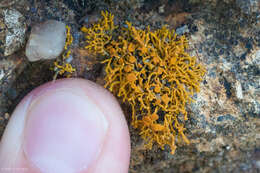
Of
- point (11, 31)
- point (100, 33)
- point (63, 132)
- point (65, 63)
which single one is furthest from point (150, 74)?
point (11, 31)

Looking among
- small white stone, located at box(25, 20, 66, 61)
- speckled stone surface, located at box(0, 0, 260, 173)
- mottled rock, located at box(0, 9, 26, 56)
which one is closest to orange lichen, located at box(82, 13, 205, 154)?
speckled stone surface, located at box(0, 0, 260, 173)

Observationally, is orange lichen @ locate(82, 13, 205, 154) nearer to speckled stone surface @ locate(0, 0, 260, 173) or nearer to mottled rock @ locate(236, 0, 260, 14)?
speckled stone surface @ locate(0, 0, 260, 173)

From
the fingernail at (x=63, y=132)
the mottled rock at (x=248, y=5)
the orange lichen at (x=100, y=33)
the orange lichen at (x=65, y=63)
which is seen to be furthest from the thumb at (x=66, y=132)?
the mottled rock at (x=248, y=5)

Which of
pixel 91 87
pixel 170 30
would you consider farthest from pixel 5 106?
pixel 170 30

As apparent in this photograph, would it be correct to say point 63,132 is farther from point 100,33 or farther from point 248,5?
point 248,5

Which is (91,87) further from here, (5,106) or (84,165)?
(5,106)

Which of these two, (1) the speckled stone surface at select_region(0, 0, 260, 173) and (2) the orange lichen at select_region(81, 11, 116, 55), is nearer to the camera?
(2) the orange lichen at select_region(81, 11, 116, 55)
